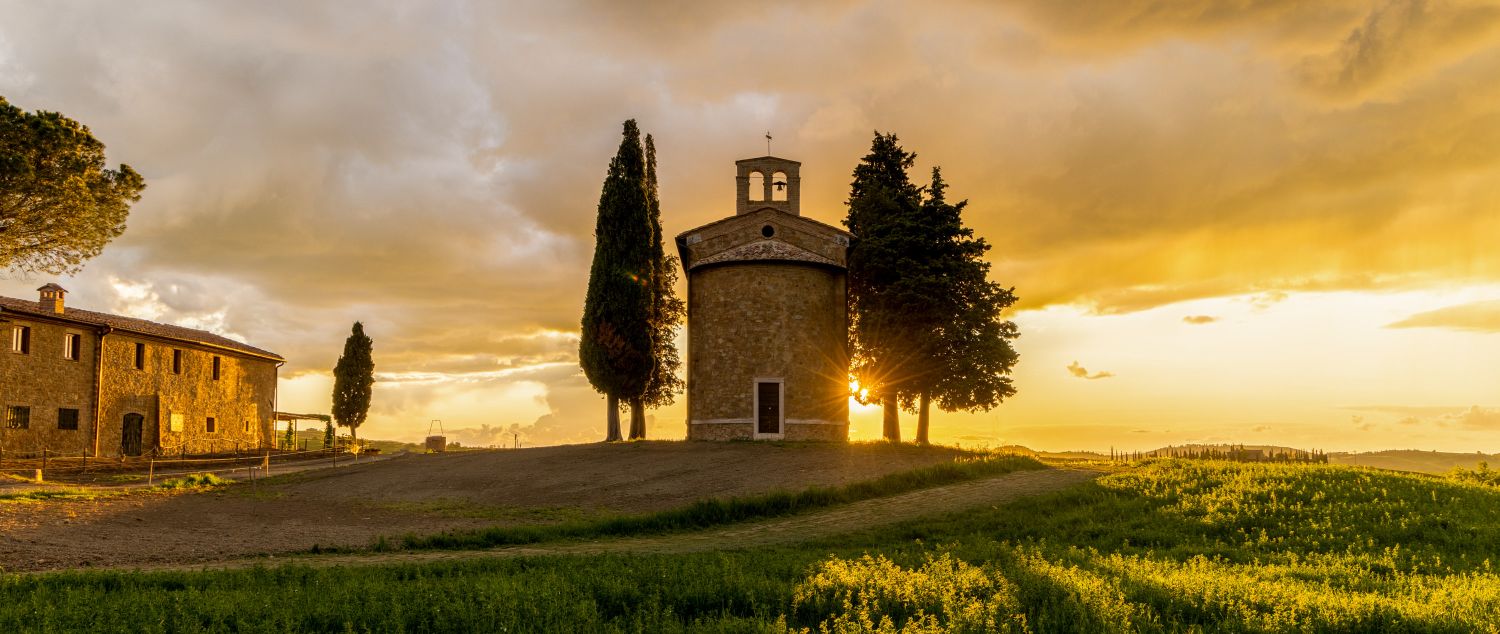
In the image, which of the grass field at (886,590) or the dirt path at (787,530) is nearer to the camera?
the grass field at (886,590)

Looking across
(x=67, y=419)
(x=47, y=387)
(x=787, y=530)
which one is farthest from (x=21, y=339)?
(x=787, y=530)

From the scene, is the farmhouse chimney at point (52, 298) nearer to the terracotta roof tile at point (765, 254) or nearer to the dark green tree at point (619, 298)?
the dark green tree at point (619, 298)

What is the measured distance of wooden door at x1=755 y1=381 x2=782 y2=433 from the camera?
35375 millimetres

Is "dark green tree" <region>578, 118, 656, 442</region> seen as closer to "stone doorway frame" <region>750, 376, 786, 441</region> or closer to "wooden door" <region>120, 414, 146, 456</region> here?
"stone doorway frame" <region>750, 376, 786, 441</region>

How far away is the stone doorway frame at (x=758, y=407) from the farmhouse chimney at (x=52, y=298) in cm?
3191

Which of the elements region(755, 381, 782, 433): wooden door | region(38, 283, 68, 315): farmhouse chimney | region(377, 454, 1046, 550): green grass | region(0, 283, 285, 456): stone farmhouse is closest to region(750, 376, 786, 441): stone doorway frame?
region(755, 381, 782, 433): wooden door

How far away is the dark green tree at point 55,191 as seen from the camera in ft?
97.2

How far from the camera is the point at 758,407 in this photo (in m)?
35.4

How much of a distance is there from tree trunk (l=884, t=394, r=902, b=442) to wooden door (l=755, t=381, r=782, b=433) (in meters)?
6.08

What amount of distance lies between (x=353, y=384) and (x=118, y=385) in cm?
1877

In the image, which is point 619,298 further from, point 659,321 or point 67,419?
point 67,419

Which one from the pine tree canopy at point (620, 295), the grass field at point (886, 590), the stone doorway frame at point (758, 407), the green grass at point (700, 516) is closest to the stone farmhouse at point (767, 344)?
the stone doorway frame at point (758, 407)

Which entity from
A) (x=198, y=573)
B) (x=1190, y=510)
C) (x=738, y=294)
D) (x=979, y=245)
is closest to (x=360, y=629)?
(x=198, y=573)

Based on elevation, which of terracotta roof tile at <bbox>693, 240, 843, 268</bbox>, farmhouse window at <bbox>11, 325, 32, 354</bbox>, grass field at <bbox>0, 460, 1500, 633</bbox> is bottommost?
grass field at <bbox>0, 460, 1500, 633</bbox>
